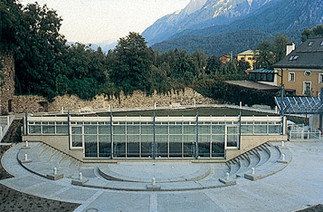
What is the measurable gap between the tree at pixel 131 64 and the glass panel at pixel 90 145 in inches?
712

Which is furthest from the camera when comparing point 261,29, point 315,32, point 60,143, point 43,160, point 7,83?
point 261,29

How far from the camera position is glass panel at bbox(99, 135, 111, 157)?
21880 mm

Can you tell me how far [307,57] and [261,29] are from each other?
123185mm

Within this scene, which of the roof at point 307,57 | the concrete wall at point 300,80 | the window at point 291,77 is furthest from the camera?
the window at point 291,77

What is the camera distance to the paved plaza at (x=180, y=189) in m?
12.4

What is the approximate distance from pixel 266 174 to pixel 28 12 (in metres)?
27.4

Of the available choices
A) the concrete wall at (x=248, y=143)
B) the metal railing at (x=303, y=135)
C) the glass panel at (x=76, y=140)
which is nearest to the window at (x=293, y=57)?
the metal railing at (x=303, y=135)

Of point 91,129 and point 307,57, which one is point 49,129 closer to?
point 91,129

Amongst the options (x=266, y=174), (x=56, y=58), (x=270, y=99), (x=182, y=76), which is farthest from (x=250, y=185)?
(x=182, y=76)

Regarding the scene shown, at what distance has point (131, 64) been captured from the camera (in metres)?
39.4

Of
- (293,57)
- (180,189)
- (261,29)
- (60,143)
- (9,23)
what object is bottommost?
(180,189)

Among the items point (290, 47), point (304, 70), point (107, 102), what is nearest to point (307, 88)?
point (304, 70)

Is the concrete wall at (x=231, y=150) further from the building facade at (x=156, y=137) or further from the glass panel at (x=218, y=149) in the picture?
the glass panel at (x=218, y=149)

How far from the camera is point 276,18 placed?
16025 cm
